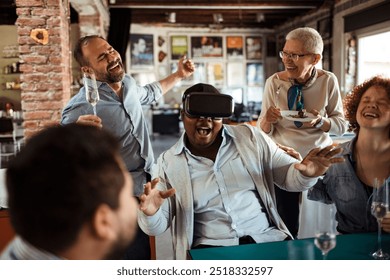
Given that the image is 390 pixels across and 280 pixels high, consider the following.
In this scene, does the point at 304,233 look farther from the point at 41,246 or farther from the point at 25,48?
the point at 25,48

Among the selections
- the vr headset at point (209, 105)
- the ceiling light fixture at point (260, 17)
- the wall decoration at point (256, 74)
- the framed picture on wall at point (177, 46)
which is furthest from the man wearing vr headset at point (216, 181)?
the framed picture on wall at point (177, 46)

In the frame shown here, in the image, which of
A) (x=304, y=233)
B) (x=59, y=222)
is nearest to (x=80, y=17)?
(x=304, y=233)

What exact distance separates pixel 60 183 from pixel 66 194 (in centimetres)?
2

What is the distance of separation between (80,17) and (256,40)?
3.76 feet

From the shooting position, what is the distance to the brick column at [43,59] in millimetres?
1724

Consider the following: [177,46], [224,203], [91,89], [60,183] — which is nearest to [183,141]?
[224,203]

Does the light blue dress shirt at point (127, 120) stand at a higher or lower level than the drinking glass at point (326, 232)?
higher

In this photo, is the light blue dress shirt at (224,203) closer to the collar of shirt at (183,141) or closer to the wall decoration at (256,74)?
the collar of shirt at (183,141)

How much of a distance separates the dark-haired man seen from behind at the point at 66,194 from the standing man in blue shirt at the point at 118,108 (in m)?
0.76

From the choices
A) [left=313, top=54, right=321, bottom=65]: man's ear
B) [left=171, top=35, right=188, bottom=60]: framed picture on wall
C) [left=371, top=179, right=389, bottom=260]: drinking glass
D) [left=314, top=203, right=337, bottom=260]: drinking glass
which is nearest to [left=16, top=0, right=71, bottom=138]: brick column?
[left=313, top=54, right=321, bottom=65]: man's ear

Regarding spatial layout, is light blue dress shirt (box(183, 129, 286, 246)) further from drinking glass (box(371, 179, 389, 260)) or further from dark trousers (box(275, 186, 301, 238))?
drinking glass (box(371, 179, 389, 260))

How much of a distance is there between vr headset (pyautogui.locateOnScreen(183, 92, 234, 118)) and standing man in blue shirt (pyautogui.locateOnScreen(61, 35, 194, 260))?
0.33m

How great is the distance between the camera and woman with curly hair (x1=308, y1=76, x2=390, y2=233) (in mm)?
1374
